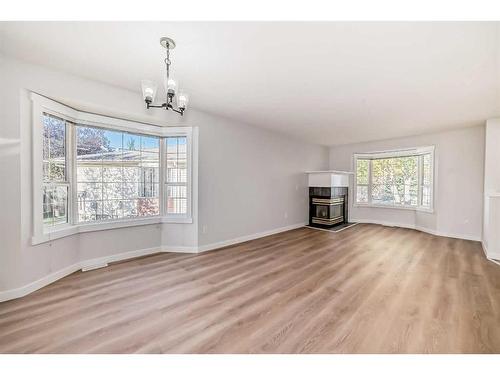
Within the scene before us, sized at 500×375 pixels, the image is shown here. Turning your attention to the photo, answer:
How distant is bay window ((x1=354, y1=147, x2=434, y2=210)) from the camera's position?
5613 millimetres

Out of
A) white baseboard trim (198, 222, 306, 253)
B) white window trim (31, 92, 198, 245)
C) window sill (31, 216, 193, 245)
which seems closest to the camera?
white window trim (31, 92, 198, 245)

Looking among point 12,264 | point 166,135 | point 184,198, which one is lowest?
point 12,264

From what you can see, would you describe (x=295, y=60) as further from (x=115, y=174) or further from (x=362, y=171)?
(x=362, y=171)

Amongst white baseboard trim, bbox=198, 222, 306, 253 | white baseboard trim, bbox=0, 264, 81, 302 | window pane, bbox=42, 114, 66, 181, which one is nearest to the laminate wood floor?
white baseboard trim, bbox=0, 264, 81, 302

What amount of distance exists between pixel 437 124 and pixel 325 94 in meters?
3.21

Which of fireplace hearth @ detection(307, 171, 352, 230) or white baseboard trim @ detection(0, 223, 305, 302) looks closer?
white baseboard trim @ detection(0, 223, 305, 302)

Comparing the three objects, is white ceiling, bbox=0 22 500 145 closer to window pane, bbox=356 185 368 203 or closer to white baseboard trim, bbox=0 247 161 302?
white baseboard trim, bbox=0 247 161 302

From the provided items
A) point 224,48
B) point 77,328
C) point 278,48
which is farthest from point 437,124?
point 77,328

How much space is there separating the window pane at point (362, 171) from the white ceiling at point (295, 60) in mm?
3085

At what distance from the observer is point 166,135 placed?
3.84 meters

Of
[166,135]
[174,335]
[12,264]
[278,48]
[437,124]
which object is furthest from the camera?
[437,124]

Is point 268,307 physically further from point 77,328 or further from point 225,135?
point 225,135

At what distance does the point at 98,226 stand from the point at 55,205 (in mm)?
589

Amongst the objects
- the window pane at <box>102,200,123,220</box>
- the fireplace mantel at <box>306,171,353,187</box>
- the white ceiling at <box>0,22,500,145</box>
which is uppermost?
the white ceiling at <box>0,22,500,145</box>
